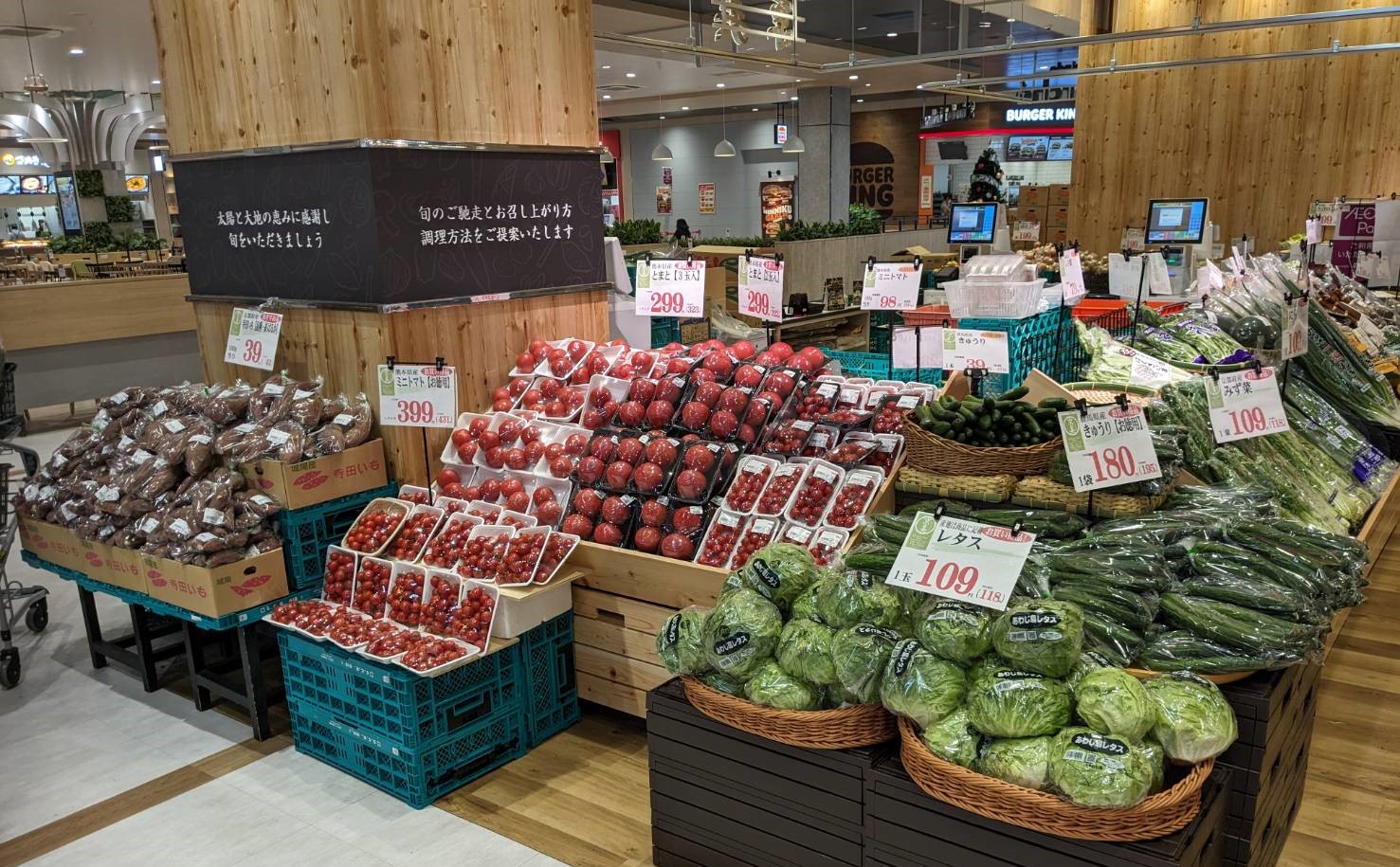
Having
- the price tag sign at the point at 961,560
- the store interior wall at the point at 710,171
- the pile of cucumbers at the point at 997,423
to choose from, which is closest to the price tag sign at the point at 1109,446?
the pile of cucumbers at the point at 997,423

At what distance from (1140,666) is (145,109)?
23.4 metres

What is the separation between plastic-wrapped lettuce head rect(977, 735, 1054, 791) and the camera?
76.0 inches

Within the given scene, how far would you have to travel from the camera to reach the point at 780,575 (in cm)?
258

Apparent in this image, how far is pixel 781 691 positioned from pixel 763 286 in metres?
2.44

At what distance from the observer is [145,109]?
20.5 metres

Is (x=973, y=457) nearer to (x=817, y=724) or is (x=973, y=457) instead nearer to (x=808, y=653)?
(x=808, y=653)

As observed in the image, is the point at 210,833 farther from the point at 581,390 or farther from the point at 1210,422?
the point at 1210,422

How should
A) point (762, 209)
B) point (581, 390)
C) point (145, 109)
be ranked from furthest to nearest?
1. point (762, 209)
2. point (145, 109)
3. point (581, 390)

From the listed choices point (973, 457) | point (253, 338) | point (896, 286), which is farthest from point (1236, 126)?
point (253, 338)

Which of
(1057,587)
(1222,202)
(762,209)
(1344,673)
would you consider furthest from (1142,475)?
(762,209)

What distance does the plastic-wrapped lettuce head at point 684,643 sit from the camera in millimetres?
2512

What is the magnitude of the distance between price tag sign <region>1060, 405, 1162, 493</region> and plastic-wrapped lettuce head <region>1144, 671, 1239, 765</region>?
2.84 ft

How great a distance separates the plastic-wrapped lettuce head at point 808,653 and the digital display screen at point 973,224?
4.90 metres

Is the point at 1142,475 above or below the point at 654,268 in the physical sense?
below
